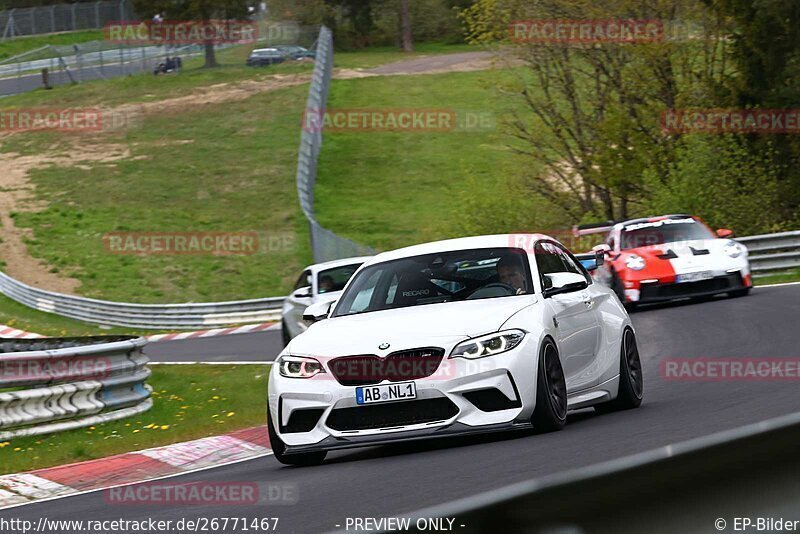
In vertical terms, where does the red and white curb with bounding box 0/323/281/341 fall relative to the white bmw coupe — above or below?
below

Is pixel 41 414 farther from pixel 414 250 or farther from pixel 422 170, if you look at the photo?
pixel 422 170

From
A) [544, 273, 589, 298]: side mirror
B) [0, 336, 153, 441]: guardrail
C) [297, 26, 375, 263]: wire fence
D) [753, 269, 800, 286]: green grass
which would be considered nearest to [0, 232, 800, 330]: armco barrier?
[297, 26, 375, 263]: wire fence

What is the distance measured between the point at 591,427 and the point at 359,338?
1738 millimetres

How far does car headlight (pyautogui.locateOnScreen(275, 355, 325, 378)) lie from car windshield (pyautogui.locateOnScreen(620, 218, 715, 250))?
13438 mm

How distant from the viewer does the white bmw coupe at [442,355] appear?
833 cm

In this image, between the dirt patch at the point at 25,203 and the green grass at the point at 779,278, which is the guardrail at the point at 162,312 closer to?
the dirt patch at the point at 25,203

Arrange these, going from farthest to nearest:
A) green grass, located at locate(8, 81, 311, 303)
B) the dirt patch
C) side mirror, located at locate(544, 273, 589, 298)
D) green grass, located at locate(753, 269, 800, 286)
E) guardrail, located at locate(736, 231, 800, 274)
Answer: green grass, located at locate(8, 81, 311, 303) → the dirt patch → guardrail, located at locate(736, 231, 800, 274) → green grass, located at locate(753, 269, 800, 286) → side mirror, located at locate(544, 273, 589, 298)

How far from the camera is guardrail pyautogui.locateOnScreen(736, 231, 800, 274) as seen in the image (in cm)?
2572

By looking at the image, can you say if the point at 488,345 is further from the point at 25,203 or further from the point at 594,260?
the point at 25,203

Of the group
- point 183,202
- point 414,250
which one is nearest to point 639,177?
point 183,202

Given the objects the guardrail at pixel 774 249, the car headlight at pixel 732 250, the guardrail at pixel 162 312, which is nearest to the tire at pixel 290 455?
the car headlight at pixel 732 250

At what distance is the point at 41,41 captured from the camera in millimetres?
81250

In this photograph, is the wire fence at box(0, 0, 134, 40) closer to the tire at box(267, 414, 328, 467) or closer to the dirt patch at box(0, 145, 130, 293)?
the dirt patch at box(0, 145, 130, 293)

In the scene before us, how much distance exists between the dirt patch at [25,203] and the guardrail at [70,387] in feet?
77.2
